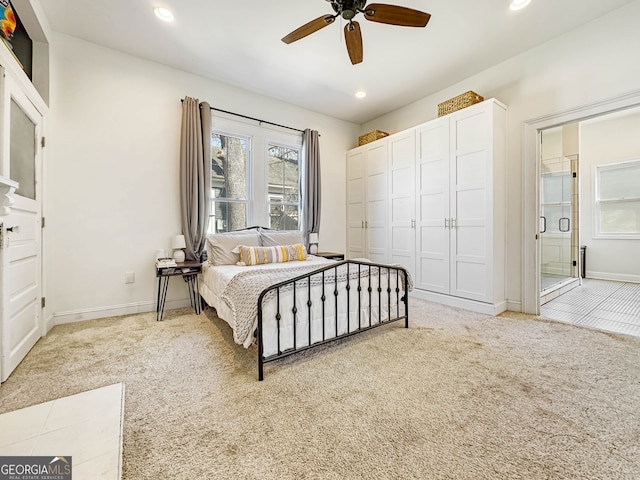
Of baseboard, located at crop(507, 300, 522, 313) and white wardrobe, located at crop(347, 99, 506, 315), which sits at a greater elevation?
white wardrobe, located at crop(347, 99, 506, 315)

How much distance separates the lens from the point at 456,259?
366 centimetres

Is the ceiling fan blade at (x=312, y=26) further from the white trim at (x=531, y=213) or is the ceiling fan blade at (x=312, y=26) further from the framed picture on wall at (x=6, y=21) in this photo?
the white trim at (x=531, y=213)

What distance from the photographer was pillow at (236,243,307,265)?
339 cm

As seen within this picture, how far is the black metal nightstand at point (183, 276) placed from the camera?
10.4ft

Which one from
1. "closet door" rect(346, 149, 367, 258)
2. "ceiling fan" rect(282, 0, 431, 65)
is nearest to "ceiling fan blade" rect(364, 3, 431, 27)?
"ceiling fan" rect(282, 0, 431, 65)

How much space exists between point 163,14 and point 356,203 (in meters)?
3.78

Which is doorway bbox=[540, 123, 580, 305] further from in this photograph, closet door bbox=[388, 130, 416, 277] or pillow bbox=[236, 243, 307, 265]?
pillow bbox=[236, 243, 307, 265]

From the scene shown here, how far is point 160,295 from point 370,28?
3.93m

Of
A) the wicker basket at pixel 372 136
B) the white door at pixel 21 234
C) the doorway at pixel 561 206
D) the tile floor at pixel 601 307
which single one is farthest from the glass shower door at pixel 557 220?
the white door at pixel 21 234

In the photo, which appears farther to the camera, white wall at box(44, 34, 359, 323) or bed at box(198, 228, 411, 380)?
white wall at box(44, 34, 359, 323)

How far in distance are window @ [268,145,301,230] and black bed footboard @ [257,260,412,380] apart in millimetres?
2311

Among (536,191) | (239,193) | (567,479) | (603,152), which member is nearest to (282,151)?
(239,193)

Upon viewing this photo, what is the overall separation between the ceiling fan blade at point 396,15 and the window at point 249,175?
2.58 m

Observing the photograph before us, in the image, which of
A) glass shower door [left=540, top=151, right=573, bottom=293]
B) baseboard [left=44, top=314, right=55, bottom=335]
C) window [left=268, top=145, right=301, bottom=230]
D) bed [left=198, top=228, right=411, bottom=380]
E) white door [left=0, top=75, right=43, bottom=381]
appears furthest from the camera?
window [left=268, top=145, right=301, bottom=230]
